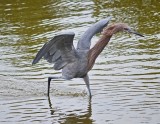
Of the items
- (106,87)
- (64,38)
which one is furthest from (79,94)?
(64,38)

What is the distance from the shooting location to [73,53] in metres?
9.01

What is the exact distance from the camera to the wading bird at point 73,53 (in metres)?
8.77

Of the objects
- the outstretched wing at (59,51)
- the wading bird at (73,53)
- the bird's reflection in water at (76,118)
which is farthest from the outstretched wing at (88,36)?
the bird's reflection in water at (76,118)

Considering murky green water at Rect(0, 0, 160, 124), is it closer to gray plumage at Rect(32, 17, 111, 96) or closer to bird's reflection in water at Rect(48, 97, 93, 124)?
bird's reflection in water at Rect(48, 97, 93, 124)

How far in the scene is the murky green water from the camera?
8352mm

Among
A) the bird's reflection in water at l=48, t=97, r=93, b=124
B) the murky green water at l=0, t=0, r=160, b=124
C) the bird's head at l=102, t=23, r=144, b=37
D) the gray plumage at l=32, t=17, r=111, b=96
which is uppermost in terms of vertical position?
the bird's head at l=102, t=23, r=144, b=37

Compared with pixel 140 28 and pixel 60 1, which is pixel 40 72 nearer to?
pixel 140 28

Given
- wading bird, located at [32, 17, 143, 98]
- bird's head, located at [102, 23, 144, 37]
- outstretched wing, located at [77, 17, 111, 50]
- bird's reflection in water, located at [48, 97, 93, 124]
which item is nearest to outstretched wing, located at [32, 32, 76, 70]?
wading bird, located at [32, 17, 143, 98]

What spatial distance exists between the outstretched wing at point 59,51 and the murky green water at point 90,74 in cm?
58

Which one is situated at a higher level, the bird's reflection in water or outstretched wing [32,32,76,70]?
outstretched wing [32,32,76,70]

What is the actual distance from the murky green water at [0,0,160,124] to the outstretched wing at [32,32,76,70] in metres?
0.58

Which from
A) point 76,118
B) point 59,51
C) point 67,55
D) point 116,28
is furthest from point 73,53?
point 76,118

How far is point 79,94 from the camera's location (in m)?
9.38

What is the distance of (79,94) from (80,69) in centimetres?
60
